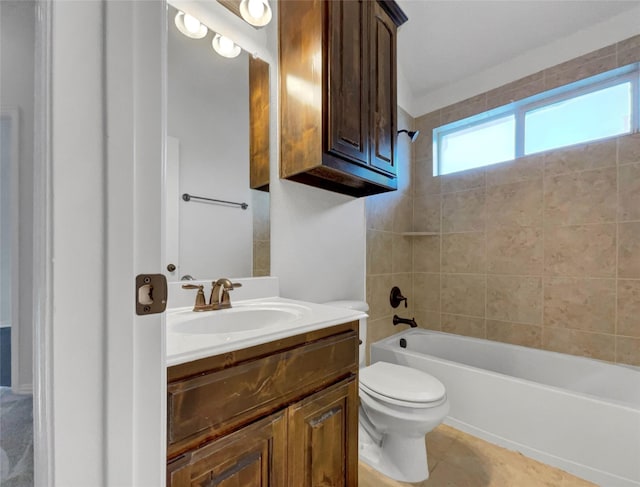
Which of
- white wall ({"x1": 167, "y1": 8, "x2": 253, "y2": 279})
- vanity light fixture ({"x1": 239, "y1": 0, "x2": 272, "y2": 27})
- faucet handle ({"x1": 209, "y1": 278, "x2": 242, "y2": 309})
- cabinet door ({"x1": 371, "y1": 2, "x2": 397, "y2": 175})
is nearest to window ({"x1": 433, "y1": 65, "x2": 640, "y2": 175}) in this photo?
cabinet door ({"x1": 371, "y1": 2, "x2": 397, "y2": 175})

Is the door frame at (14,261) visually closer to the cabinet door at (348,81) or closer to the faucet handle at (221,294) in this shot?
the faucet handle at (221,294)

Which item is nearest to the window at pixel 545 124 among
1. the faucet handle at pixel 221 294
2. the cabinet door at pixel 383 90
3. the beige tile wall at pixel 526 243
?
the beige tile wall at pixel 526 243

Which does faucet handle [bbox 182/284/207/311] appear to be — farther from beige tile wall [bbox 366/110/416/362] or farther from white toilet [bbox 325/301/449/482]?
beige tile wall [bbox 366/110/416/362]

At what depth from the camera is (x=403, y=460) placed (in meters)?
1.30

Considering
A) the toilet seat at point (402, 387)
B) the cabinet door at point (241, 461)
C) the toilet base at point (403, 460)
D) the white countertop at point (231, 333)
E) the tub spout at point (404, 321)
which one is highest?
the white countertop at point (231, 333)

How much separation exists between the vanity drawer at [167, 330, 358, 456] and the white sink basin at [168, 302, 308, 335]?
0.16m

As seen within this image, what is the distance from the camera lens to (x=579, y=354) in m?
1.82

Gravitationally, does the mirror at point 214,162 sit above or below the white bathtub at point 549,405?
above

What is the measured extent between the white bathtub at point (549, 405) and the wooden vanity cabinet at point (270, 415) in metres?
1.04

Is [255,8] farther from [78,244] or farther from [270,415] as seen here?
[270,415]

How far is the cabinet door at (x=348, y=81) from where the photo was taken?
1.19 metres

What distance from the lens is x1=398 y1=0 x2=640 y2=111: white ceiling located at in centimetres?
175

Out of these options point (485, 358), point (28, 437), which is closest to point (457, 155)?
point (485, 358)

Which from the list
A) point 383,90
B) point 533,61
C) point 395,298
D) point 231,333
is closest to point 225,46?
point 383,90
